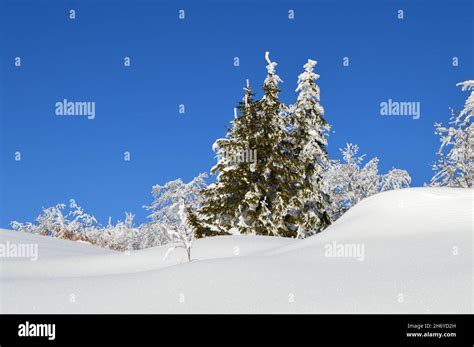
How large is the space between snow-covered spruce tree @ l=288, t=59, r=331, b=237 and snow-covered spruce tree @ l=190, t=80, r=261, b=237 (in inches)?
98.8

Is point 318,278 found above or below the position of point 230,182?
below

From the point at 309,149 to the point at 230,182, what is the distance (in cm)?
465

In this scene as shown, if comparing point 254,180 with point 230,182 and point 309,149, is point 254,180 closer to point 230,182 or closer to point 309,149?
point 230,182

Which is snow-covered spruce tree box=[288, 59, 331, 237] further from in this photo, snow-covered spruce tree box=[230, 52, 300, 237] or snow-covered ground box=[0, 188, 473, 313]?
snow-covered ground box=[0, 188, 473, 313]

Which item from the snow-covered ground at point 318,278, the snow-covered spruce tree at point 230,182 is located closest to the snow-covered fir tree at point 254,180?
the snow-covered spruce tree at point 230,182

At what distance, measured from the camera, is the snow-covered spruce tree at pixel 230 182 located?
21750 mm

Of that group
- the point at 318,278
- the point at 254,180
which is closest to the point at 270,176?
the point at 254,180

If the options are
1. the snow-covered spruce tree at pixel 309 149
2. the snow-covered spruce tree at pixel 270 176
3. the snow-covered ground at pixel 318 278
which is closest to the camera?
the snow-covered ground at pixel 318 278

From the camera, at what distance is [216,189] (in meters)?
22.1

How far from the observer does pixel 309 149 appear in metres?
24.6

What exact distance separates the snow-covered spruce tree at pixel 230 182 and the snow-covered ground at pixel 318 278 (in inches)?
467

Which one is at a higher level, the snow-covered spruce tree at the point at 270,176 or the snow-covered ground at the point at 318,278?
the snow-covered spruce tree at the point at 270,176

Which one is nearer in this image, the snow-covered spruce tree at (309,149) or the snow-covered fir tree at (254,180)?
the snow-covered fir tree at (254,180)

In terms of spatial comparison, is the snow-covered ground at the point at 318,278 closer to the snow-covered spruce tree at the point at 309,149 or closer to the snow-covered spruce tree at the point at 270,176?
the snow-covered spruce tree at the point at 270,176
